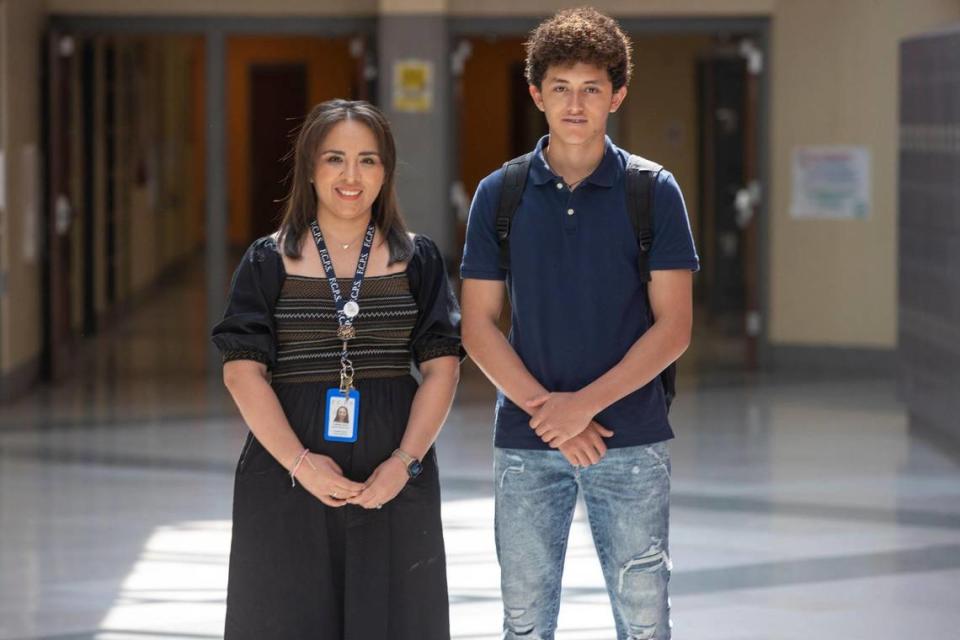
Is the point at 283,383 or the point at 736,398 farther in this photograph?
the point at 736,398

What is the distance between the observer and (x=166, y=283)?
53.0 feet

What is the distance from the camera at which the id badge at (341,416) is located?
122 inches

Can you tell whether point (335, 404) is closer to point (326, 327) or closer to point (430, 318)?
point (326, 327)

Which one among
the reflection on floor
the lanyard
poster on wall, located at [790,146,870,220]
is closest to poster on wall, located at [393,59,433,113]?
the reflection on floor

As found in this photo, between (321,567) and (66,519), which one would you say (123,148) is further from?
(321,567)

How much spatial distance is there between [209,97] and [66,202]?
3.49ft

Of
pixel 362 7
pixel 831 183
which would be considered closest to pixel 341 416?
pixel 362 7

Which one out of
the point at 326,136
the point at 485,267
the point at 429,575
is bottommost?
the point at 429,575

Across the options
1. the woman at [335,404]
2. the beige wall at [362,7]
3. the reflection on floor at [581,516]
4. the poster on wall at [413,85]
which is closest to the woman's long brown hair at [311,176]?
the woman at [335,404]

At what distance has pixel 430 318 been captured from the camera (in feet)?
10.4

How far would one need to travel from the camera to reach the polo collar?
3070mm

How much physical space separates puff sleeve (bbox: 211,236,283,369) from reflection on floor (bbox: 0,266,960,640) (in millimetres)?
Answer: 1833

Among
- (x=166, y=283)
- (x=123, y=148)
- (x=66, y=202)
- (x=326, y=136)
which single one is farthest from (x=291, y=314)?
(x=166, y=283)

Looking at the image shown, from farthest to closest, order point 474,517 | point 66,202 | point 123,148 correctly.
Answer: point 123,148
point 66,202
point 474,517
